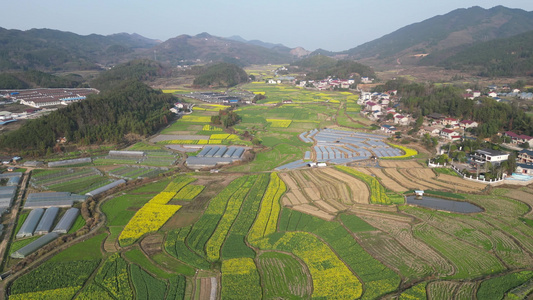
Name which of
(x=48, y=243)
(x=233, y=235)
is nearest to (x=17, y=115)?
(x=48, y=243)

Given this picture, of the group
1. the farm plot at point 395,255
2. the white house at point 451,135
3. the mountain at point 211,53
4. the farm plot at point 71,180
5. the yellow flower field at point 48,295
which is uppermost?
the mountain at point 211,53

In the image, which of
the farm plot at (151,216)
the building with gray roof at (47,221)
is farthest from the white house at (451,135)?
the building with gray roof at (47,221)

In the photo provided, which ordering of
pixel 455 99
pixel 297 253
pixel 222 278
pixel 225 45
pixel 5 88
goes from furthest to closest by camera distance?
1. pixel 225 45
2. pixel 5 88
3. pixel 455 99
4. pixel 297 253
5. pixel 222 278

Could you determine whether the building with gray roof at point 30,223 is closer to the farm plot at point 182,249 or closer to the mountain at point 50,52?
the farm plot at point 182,249

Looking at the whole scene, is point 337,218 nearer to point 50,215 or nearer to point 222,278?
point 222,278

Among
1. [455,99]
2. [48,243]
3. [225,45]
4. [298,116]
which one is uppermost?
[225,45]
